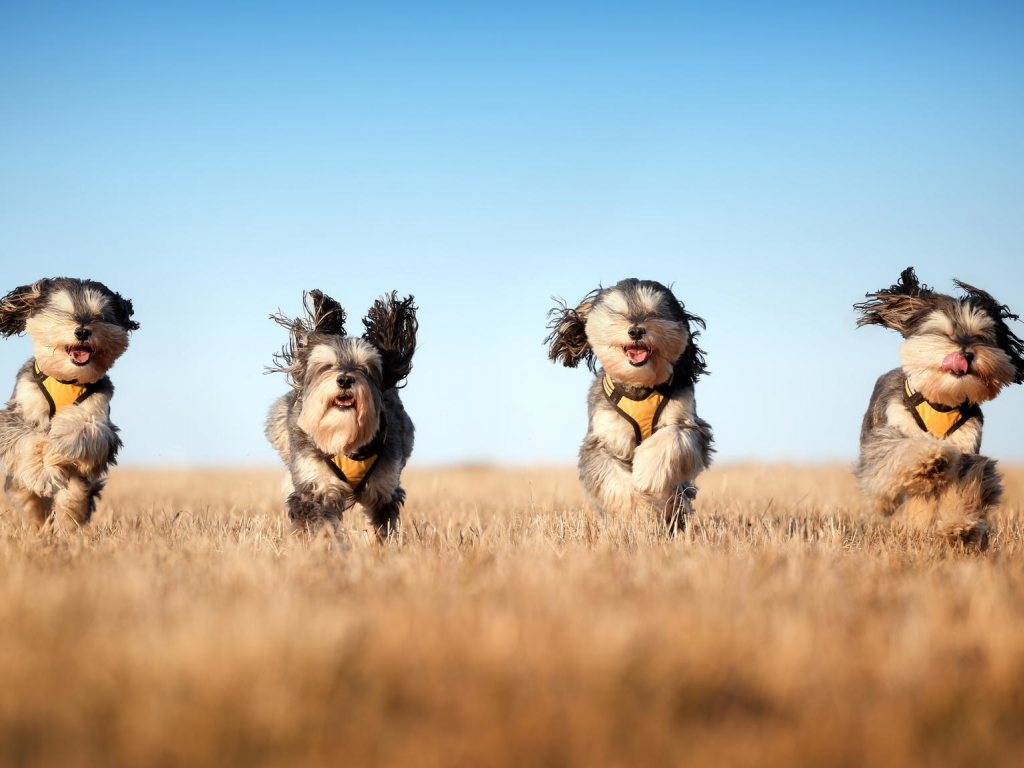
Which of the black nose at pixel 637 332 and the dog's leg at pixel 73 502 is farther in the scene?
the dog's leg at pixel 73 502

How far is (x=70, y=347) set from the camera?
25.9 feet

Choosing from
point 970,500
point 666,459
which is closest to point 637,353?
point 666,459

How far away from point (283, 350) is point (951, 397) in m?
5.57

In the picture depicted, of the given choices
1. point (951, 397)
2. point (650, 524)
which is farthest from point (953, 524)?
point (650, 524)

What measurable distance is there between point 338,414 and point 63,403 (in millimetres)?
2898

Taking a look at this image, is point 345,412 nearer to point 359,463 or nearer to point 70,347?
point 359,463

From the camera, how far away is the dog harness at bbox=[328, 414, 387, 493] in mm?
7371

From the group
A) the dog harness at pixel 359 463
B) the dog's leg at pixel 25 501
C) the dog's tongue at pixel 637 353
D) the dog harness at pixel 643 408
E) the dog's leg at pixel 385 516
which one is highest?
the dog's tongue at pixel 637 353

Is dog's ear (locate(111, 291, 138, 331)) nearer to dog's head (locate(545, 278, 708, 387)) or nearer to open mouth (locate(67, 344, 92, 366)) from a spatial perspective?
open mouth (locate(67, 344, 92, 366))

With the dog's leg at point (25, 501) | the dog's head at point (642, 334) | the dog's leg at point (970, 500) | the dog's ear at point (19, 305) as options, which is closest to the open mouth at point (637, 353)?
the dog's head at point (642, 334)

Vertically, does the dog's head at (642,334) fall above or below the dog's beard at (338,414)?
above

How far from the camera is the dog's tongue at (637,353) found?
23.9ft

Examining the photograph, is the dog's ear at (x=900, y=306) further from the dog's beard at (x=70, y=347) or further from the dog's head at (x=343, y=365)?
the dog's beard at (x=70, y=347)

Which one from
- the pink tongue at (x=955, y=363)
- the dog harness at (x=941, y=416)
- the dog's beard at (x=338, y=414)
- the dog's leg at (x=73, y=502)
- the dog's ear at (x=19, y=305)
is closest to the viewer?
the dog's beard at (x=338, y=414)
